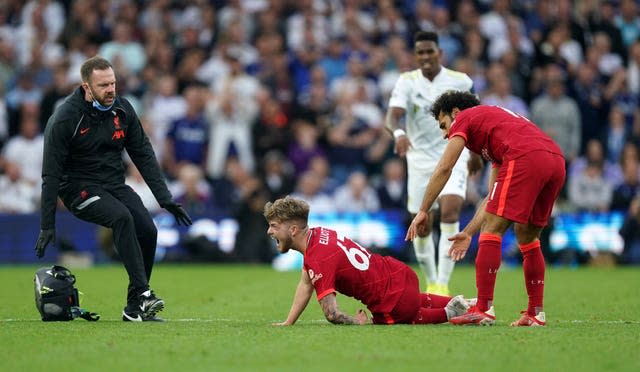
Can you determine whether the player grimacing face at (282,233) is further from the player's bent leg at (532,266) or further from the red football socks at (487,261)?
the player's bent leg at (532,266)

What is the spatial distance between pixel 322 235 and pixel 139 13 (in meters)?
16.4

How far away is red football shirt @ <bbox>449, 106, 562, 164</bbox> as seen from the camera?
940cm

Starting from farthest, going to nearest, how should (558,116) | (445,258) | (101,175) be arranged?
(558,116)
(445,258)
(101,175)

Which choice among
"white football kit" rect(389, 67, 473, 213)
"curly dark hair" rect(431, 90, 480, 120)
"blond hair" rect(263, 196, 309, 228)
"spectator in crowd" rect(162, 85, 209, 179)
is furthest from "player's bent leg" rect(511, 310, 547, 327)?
"spectator in crowd" rect(162, 85, 209, 179)

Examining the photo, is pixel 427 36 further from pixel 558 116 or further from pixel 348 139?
pixel 558 116

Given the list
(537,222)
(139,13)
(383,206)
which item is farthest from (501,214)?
(139,13)

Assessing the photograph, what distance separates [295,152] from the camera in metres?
22.2

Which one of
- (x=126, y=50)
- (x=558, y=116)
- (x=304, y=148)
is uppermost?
(x=126, y=50)

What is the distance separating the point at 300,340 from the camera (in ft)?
27.9

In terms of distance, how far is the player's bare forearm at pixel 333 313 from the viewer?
9.41 m

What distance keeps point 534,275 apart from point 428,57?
3761 millimetres

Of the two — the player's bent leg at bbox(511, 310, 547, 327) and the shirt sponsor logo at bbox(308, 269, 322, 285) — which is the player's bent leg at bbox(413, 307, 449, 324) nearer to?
the player's bent leg at bbox(511, 310, 547, 327)

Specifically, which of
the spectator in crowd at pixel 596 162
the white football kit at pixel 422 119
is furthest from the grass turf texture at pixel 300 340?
the spectator in crowd at pixel 596 162

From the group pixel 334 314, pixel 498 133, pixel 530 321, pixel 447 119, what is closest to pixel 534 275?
pixel 530 321
